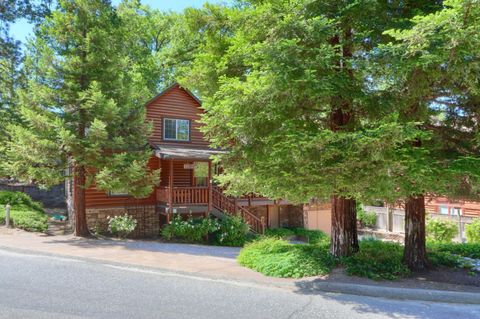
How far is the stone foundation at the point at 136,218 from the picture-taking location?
18.0 metres

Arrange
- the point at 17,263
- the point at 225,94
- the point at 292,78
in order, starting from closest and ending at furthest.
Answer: the point at 292,78 < the point at 225,94 < the point at 17,263

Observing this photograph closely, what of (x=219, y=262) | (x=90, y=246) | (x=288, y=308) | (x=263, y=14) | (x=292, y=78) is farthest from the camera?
(x=90, y=246)

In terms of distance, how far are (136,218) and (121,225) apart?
7.69ft

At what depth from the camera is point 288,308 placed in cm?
690

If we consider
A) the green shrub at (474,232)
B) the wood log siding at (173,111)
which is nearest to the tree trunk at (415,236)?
the green shrub at (474,232)

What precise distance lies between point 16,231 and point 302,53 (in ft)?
46.5

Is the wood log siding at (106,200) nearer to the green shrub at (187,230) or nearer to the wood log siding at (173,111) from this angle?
the green shrub at (187,230)

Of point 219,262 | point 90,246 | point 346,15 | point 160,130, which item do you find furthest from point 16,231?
point 346,15

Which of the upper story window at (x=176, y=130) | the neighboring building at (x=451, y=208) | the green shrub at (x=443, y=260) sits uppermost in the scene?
the upper story window at (x=176, y=130)

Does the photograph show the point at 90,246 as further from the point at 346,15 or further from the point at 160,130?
the point at 346,15

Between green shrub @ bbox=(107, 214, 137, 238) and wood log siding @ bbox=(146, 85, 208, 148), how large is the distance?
505 cm

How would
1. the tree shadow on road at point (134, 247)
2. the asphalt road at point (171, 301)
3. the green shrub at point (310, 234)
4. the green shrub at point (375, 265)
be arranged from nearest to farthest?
the asphalt road at point (171, 301), the green shrub at point (375, 265), the tree shadow on road at point (134, 247), the green shrub at point (310, 234)

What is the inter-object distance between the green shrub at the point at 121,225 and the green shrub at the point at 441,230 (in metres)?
14.5

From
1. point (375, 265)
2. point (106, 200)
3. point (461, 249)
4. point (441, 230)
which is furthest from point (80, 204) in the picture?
point (441, 230)
